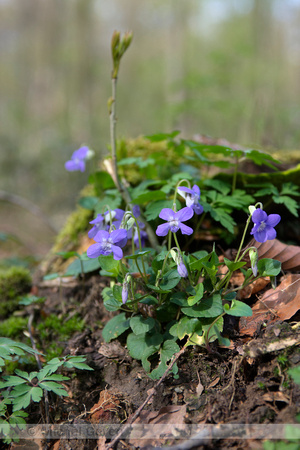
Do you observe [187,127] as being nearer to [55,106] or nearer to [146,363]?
[55,106]

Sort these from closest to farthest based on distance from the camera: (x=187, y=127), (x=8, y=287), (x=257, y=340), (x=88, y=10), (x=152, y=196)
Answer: (x=257, y=340) → (x=152, y=196) → (x=8, y=287) → (x=187, y=127) → (x=88, y=10)

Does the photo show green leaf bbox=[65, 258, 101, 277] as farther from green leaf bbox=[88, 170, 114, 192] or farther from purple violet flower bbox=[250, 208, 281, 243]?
purple violet flower bbox=[250, 208, 281, 243]

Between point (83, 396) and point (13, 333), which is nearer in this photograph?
point (83, 396)

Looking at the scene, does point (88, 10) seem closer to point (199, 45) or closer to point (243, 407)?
point (199, 45)

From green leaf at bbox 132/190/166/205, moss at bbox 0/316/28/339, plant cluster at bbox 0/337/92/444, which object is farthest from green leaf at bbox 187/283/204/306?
moss at bbox 0/316/28/339

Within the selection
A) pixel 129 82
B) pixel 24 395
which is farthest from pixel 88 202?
pixel 129 82

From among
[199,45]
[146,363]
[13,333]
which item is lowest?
[13,333]

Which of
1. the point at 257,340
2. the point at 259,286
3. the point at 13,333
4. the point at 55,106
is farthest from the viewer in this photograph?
the point at 55,106

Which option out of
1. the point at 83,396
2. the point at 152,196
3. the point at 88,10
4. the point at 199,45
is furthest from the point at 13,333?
the point at 199,45

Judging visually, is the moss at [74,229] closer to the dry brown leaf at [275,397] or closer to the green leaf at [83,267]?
the green leaf at [83,267]

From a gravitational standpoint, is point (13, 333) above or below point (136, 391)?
below
